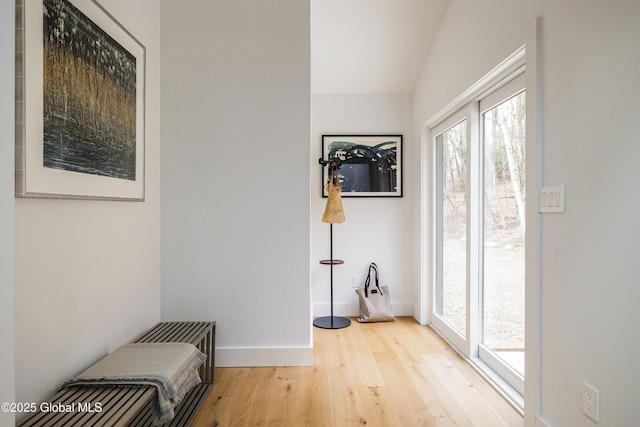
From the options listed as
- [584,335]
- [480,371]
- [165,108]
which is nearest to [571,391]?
[584,335]

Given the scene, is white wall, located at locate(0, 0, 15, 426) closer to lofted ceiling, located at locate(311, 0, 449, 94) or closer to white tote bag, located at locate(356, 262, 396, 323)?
lofted ceiling, located at locate(311, 0, 449, 94)

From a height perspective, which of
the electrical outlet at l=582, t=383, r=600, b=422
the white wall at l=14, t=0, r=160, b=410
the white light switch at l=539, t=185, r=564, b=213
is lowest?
the electrical outlet at l=582, t=383, r=600, b=422

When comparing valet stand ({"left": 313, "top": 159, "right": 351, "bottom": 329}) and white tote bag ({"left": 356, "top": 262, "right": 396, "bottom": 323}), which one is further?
white tote bag ({"left": 356, "top": 262, "right": 396, "bottom": 323})

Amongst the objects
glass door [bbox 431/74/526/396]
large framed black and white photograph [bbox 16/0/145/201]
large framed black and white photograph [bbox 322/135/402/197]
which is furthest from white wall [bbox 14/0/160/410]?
glass door [bbox 431/74/526/396]

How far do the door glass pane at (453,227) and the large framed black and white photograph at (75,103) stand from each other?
2.24 metres

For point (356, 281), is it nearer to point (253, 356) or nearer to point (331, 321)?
point (331, 321)

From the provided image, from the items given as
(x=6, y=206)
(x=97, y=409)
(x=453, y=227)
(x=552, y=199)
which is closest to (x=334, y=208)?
(x=453, y=227)

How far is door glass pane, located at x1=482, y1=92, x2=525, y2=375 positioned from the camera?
214 centimetres

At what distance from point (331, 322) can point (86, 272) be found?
2314mm

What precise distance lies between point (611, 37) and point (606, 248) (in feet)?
2.40

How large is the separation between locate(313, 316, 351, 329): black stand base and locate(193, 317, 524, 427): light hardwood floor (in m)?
0.47

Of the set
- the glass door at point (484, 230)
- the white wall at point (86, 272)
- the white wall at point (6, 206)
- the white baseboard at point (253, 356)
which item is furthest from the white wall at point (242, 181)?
the white wall at point (6, 206)

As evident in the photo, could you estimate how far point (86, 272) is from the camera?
1.73 meters

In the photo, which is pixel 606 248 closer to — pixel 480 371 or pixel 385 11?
pixel 480 371
